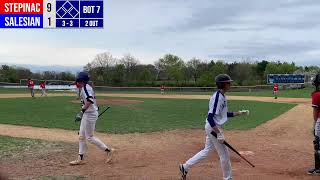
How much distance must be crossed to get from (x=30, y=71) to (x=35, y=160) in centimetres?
5463

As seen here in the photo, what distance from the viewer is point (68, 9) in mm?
26516

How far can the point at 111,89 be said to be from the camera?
57000 mm

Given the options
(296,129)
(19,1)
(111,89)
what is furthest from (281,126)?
(111,89)

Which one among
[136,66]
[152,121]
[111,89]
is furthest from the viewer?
[136,66]

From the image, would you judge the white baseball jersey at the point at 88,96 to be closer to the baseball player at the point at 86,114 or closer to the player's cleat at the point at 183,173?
the baseball player at the point at 86,114

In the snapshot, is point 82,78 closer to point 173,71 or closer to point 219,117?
point 219,117

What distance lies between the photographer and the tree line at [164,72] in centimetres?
6303

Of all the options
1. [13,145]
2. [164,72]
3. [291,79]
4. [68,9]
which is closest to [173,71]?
[164,72]

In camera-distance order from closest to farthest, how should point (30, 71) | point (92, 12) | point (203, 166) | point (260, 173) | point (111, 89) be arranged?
point (260, 173) → point (203, 166) → point (92, 12) → point (111, 89) → point (30, 71)

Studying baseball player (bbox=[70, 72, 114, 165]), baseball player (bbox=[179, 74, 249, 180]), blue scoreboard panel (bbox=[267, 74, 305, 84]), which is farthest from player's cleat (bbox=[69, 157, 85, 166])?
blue scoreboard panel (bbox=[267, 74, 305, 84])

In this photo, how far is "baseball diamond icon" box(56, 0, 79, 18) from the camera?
26031 mm

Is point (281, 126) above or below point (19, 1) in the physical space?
below

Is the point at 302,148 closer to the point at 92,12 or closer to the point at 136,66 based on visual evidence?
the point at 92,12
